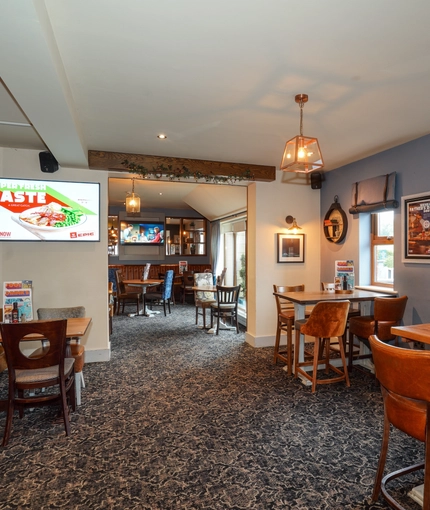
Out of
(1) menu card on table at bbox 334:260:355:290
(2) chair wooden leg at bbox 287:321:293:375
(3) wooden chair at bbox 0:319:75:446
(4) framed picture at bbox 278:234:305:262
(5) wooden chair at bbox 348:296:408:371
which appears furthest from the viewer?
(4) framed picture at bbox 278:234:305:262

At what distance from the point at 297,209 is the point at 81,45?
390 centimetres

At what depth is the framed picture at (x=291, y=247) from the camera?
5121 millimetres

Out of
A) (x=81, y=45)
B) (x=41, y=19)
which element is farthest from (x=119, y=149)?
(x=41, y=19)

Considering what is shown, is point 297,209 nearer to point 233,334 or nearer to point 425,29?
point 233,334

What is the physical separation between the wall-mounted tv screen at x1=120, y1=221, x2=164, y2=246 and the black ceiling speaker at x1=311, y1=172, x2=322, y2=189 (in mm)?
5900

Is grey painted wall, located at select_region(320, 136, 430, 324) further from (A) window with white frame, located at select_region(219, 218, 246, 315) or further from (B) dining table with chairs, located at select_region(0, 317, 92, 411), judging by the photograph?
(B) dining table with chairs, located at select_region(0, 317, 92, 411)

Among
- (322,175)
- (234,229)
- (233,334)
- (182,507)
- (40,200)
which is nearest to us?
(182,507)

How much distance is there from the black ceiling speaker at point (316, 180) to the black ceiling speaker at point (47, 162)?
376 cm

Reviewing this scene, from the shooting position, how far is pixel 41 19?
5.33ft

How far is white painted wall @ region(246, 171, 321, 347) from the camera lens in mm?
5020

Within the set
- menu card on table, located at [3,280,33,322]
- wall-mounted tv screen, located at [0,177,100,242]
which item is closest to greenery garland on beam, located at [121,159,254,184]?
wall-mounted tv screen, located at [0,177,100,242]

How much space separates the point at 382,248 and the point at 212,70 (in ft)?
11.1

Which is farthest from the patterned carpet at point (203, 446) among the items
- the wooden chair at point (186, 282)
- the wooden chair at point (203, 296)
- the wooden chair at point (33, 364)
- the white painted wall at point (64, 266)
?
the wooden chair at point (186, 282)

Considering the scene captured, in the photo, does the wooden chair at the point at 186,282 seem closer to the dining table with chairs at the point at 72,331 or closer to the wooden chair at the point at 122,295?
the wooden chair at the point at 122,295
